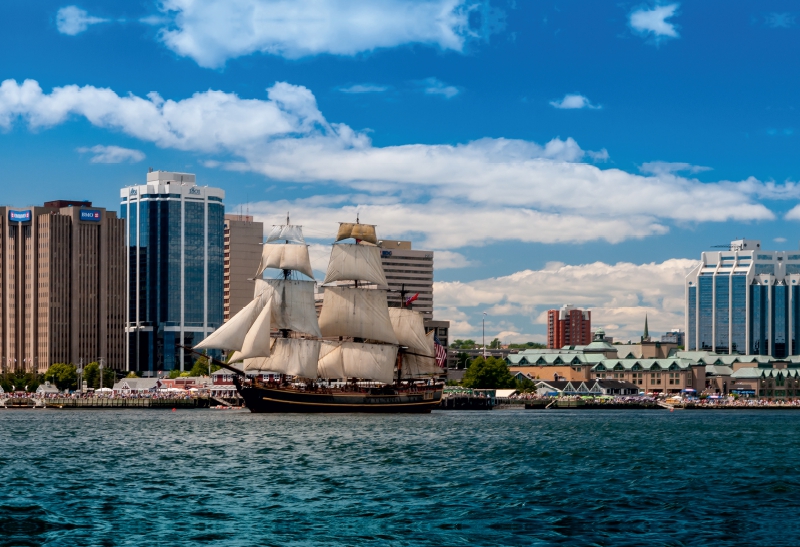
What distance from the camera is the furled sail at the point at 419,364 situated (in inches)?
7293

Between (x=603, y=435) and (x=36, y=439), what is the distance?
54.6 metres

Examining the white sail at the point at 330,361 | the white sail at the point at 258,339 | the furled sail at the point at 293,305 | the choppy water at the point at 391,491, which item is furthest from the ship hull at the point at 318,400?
the choppy water at the point at 391,491

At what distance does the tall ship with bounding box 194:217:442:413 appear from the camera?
16900 centimetres

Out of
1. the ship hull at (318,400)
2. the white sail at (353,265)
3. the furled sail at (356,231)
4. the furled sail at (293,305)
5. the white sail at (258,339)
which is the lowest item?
the ship hull at (318,400)

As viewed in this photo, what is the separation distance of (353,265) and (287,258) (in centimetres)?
1012

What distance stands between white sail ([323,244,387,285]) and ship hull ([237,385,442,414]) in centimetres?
1770

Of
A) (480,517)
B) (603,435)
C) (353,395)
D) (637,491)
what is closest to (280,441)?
(603,435)

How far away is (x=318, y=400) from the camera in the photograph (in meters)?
170

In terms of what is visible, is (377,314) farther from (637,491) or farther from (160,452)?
(637,491)

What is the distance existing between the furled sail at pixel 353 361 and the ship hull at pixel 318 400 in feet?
9.45

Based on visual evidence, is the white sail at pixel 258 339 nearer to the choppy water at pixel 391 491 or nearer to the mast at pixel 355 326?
the mast at pixel 355 326

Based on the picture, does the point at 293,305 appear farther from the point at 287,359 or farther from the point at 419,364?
the point at 419,364

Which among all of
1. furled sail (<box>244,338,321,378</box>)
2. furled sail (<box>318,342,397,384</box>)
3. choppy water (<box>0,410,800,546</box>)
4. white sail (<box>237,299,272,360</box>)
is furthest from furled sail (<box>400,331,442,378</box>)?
choppy water (<box>0,410,800,546</box>)

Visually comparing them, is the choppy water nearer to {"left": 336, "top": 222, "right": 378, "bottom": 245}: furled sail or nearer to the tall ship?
the tall ship
